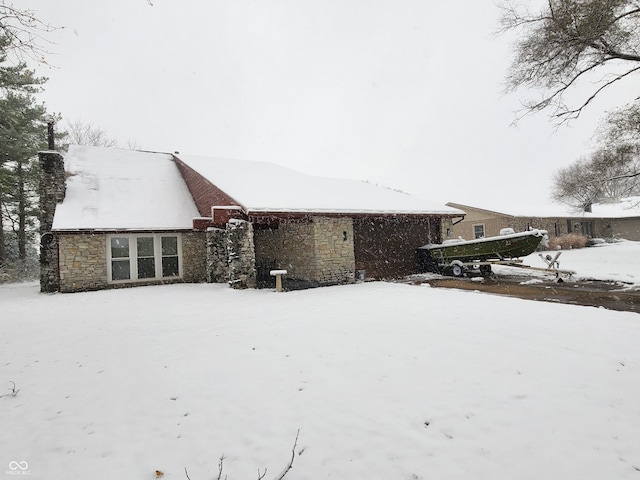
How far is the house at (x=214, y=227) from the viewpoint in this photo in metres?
10.2

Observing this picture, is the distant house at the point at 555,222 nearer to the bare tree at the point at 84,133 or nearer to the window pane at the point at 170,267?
the window pane at the point at 170,267

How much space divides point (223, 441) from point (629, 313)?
708 cm

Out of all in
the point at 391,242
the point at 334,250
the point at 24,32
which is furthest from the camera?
the point at 391,242

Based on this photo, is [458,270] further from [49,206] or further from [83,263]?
[49,206]

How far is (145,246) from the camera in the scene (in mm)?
12016

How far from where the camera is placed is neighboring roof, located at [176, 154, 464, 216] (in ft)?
32.4

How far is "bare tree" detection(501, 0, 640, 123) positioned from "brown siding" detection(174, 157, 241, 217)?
404 inches

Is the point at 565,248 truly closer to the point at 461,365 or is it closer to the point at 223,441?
the point at 461,365

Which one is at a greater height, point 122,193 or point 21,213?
point 21,213

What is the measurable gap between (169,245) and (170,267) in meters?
0.89

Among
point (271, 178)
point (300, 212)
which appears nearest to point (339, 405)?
point (300, 212)

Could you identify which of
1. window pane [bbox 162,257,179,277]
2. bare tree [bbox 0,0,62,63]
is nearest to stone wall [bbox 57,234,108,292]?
window pane [bbox 162,257,179,277]

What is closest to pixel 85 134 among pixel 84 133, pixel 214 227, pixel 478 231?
pixel 84 133

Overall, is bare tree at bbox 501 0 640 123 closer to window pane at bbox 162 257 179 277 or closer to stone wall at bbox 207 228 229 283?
stone wall at bbox 207 228 229 283
